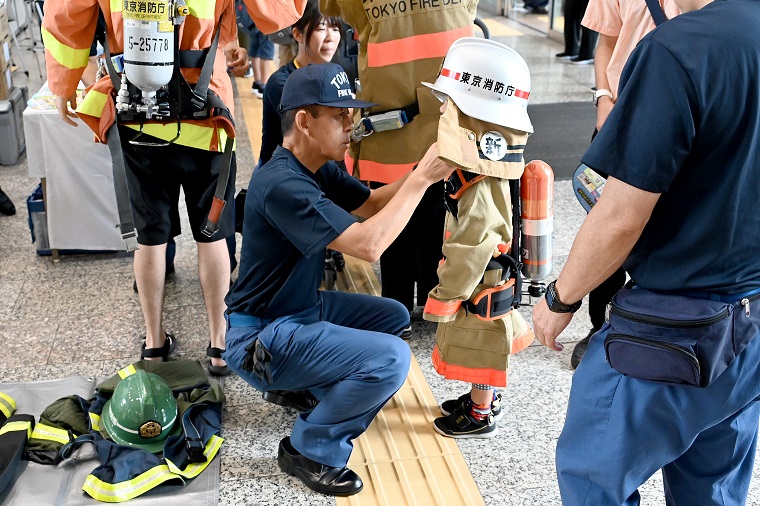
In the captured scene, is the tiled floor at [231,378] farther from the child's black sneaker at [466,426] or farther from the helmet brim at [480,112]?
the helmet brim at [480,112]

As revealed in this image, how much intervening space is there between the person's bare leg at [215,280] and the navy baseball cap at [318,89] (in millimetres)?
849

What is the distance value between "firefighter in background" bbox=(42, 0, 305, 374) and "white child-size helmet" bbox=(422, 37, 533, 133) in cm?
100

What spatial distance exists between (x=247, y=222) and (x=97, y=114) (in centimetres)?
84

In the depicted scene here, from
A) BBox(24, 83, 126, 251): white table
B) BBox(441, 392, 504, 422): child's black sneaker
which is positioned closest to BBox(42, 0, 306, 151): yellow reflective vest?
BBox(24, 83, 126, 251): white table

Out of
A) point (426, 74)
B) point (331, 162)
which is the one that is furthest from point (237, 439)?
point (426, 74)

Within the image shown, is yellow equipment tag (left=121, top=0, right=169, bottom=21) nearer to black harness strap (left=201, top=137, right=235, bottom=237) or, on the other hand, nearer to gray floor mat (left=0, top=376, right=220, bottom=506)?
black harness strap (left=201, top=137, right=235, bottom=237)

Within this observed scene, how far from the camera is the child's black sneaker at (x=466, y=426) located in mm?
2971

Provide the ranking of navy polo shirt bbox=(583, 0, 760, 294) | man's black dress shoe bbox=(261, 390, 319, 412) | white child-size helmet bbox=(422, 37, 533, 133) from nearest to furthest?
1. navy polo shirt bbox=(583, 0, 760, 294)
2. white child-size helmet bbox=(422, 37, 533, 133)
3. man's black dress shoe bbox=(261, 390, 319, 412)

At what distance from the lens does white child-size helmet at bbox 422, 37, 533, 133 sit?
2549 mm

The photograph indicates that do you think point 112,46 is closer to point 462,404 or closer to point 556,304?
point 462,404

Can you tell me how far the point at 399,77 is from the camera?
10.7ft

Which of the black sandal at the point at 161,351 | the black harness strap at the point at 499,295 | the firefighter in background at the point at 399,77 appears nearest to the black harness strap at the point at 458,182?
the black harness strap at the point at 499,295

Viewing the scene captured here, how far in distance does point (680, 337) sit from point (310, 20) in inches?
92.1

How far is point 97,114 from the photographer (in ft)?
10.3
